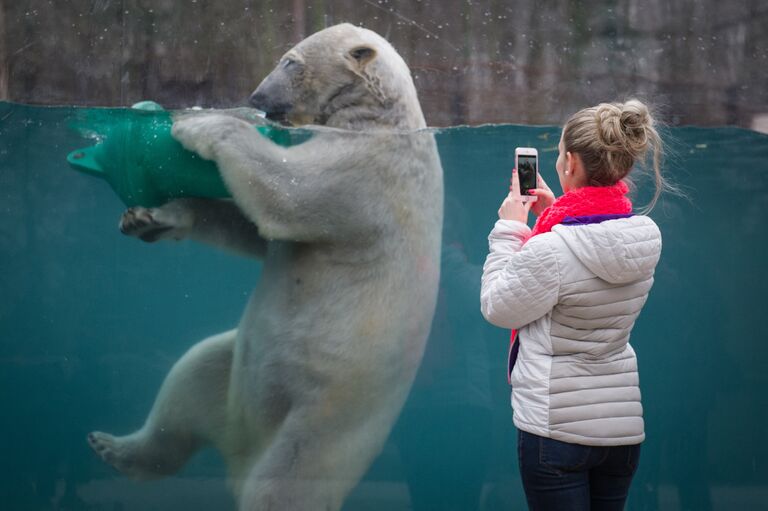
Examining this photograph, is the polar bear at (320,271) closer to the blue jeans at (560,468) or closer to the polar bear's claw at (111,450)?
the polar bear's claw at (111,450)

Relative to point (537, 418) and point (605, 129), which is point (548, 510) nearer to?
point (537, 418)

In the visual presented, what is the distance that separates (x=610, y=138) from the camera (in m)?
1.54

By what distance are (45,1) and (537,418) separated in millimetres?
2904

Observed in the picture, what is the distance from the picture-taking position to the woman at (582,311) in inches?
59.4

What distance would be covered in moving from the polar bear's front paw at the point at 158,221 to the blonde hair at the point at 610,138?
65.6 inches

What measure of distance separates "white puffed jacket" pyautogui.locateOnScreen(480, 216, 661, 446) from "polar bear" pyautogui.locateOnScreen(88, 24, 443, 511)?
1.21m

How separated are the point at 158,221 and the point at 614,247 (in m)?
1.80

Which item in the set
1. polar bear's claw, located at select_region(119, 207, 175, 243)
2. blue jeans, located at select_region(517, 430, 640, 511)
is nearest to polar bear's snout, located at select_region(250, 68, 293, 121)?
polar bear's claw, located at select_region(119, 207, 175, 243)

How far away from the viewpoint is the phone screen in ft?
6.00

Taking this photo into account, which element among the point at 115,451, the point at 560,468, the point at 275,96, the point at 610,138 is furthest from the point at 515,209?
the point at 115,451

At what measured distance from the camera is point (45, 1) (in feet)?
10.6

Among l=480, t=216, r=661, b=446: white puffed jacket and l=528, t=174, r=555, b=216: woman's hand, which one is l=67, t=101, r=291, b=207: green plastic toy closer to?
l=528, t=174, r=555, b=216: woman's hand

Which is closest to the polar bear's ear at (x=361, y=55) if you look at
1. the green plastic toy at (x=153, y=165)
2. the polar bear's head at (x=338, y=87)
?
the polar bear's head at (x=338, y=87)

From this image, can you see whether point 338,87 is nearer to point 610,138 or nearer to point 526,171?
point 526,171
